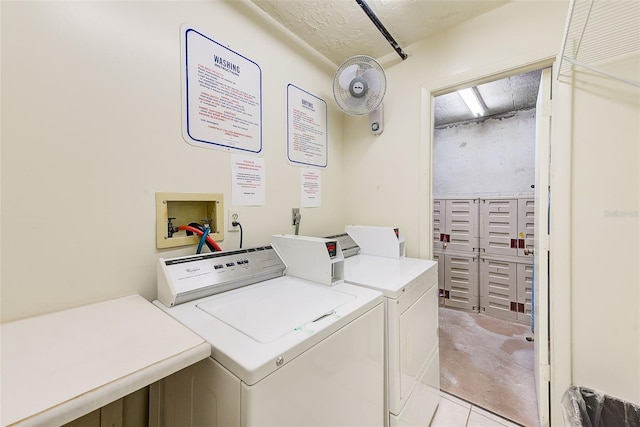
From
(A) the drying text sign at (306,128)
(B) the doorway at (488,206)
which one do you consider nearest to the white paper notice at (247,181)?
(A) the drying text sign at (306,128)

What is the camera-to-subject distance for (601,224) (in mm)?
1284

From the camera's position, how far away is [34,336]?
72 cm

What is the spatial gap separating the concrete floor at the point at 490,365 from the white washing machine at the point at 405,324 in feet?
1.39

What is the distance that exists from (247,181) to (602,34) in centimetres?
197

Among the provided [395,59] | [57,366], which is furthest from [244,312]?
[395,59]

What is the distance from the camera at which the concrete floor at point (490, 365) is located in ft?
5.68

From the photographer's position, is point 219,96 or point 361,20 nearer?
point 219,96

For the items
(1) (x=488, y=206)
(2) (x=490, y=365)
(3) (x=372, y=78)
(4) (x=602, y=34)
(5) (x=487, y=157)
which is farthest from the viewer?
(5) (x=487, y=157)

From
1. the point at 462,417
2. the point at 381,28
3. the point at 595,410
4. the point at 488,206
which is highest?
the point at 381,28

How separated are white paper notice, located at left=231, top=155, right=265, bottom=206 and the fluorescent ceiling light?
7.84 feet

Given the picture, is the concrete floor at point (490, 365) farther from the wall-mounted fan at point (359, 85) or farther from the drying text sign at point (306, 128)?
the wall-mounted fan at point (359, 85)

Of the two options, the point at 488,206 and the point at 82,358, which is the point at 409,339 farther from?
the point at 488,206

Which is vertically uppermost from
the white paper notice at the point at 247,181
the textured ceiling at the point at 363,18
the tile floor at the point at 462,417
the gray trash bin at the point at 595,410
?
the textured ceiling at the point at 363,18

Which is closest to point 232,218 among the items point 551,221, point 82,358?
point 82,358
